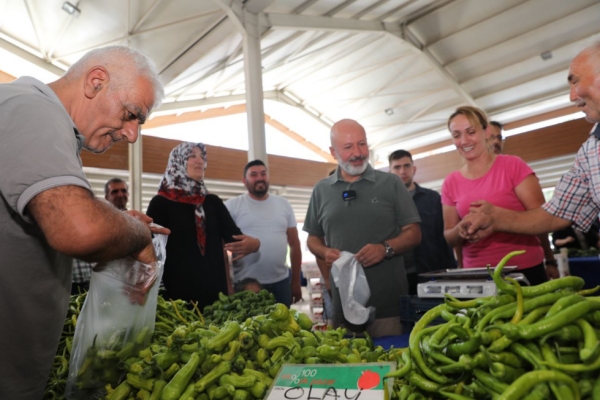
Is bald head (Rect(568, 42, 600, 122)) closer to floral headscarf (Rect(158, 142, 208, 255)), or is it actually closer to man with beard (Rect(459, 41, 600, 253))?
man with beard (Rect(459, 41, 600, 253))

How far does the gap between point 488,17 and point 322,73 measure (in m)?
4.14

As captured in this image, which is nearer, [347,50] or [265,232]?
[265,232]

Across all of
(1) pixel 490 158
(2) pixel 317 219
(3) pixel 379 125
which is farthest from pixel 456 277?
(3) pixel 379 125

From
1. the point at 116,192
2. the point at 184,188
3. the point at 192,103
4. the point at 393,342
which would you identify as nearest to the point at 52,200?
the point at 393,342

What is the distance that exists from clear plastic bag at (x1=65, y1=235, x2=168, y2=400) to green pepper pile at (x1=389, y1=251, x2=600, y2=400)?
844mm

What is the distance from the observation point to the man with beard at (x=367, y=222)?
2.65 meters

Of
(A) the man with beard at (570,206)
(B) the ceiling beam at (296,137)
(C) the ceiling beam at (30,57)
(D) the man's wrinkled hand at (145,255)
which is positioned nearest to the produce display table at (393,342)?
(A) the man with beard at (570,206)

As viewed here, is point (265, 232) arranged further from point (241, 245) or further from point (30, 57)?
point (30, 57)

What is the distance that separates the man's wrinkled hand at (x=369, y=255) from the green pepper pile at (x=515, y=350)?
1.63 meters

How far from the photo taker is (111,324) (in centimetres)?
133

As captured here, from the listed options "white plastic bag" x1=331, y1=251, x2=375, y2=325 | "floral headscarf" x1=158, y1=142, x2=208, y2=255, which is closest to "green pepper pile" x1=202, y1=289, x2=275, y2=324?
"white plastic bag" x1=331, y1=251, x2=375, y2=325

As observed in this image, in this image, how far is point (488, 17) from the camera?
10.2 metres

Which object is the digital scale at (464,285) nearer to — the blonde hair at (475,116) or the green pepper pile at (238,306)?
the green pepper pile at (238,306)

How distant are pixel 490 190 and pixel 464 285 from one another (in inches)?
35.0
